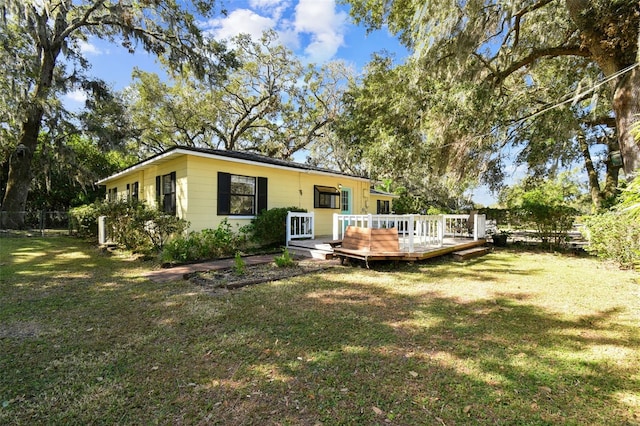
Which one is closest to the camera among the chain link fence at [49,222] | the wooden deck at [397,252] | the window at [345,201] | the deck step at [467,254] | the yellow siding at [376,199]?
the wooden deck at [397,252]

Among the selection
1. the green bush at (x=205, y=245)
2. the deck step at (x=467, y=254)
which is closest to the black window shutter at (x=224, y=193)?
the green bush at (x=205, y=245)

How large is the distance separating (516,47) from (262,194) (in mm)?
8321

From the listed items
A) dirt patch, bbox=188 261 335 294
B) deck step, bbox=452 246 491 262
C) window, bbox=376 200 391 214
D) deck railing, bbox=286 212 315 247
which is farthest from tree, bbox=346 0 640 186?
window, bbox=376 200 391 214

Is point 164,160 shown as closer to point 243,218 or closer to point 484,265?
point 243,218

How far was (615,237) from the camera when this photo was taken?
650 centimetres

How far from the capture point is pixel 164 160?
9.15 meters

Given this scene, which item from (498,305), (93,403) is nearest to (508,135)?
(498,305)

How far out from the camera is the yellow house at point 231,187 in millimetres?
8203

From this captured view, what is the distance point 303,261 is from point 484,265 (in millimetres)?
4335

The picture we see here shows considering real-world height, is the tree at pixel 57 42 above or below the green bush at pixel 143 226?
above

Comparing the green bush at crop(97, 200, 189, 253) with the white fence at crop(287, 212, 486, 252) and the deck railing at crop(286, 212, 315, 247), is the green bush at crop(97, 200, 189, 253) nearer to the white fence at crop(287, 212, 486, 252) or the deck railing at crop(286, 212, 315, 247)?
the deck railing at crop(286, 212, 315, 247)

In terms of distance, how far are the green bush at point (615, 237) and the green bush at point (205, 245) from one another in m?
8.46

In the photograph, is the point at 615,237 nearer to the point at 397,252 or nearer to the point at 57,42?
the point at 397,252

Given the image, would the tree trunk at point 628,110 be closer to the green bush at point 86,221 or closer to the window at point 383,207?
the window at point 383,207
